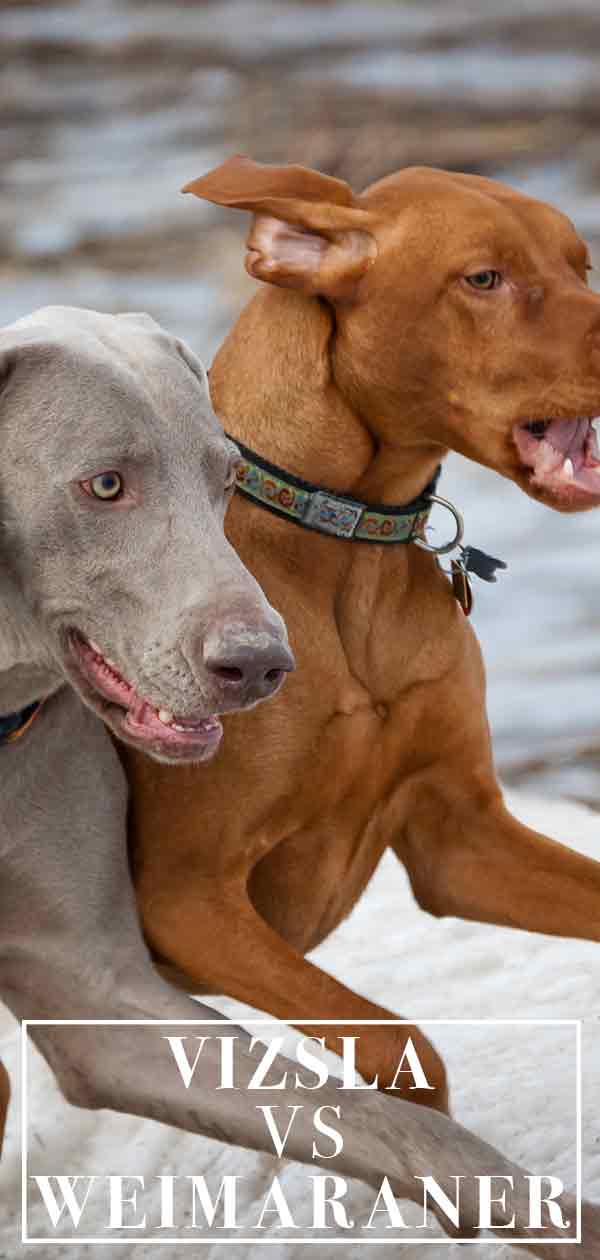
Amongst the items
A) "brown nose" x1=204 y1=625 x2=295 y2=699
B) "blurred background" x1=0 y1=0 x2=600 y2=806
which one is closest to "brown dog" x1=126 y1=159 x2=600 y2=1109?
"brown nose" x1=204 y1=625 x2=295 y2=699

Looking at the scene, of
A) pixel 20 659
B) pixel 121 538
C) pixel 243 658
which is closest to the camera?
pixel 243 658

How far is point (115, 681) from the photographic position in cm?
219

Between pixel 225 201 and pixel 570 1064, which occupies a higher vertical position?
pixel 225 201

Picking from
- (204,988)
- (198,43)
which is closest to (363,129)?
(198,43)

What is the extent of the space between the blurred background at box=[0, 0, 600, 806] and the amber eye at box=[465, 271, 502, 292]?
12.1ft

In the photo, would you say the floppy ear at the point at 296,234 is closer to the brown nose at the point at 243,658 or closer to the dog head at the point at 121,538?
the dog head at the point at 121,538

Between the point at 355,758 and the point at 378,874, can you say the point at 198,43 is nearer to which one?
the point at 378,874

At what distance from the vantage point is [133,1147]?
3176mm

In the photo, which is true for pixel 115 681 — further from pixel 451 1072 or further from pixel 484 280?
pixel 451 1072

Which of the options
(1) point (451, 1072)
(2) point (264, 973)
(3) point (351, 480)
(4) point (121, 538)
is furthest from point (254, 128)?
(4) point (121, 538)

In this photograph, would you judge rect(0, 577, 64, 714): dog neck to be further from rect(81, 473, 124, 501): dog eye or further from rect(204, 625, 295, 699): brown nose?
rect(204, 625, 295, 699): brown nose

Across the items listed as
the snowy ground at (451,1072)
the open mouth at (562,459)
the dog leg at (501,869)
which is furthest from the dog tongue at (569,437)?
the snowy ground at (451,1072)

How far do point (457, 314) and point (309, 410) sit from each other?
20 centimetres

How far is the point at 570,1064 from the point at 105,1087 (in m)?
1.03
